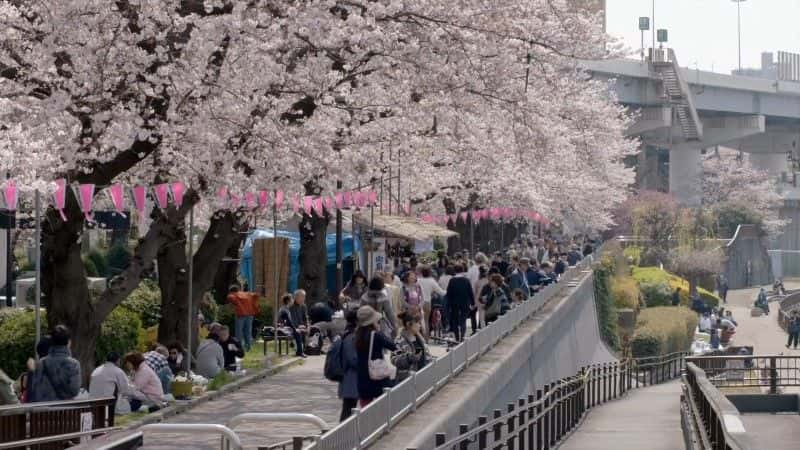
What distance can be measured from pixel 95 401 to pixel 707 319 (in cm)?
6464

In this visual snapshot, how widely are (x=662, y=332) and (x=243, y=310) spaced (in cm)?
3419

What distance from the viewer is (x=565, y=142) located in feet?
133

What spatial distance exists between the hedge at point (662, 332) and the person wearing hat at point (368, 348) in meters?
43.7

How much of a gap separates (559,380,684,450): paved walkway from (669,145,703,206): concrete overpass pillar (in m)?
68.1

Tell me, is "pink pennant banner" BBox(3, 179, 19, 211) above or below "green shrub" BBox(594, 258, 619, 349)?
above

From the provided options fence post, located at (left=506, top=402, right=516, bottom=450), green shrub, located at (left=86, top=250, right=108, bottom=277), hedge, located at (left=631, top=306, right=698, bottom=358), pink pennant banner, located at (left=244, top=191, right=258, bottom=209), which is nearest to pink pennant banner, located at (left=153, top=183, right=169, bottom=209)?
pink pennant banner, located at (left=244, top=191, right=258, bottom=209)

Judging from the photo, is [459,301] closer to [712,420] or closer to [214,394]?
[214,394]

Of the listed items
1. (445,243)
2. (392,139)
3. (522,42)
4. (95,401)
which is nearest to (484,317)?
(392,139)

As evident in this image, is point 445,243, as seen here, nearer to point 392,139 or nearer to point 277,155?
point 392,139

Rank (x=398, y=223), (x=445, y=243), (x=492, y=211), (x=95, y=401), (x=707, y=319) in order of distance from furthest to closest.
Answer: (x=707, y=319)
(x=445, y=243)
(x=492, y=211)
(x=398, y=223)
(x=95, y=401)

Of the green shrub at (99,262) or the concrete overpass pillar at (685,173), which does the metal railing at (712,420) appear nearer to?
the green shrub at (99,262)

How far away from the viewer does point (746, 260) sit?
4697 inches

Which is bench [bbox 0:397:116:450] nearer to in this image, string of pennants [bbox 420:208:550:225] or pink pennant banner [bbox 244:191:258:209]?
pink pennant banner [bbox 244:191:258:209]

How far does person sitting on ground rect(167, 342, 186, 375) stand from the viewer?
78.9 ft
